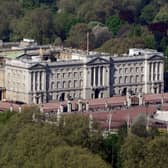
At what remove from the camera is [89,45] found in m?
111

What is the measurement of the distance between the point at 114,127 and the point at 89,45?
30.5 m

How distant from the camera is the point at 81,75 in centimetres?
9850

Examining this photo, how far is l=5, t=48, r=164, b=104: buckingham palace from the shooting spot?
316ft

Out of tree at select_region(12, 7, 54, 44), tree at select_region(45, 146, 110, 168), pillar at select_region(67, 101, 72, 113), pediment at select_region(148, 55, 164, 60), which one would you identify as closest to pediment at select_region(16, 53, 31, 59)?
pediment at select_region(148, 55, 164, 60)

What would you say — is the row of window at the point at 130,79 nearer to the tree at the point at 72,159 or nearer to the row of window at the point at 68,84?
the row of window at the point at 68,84

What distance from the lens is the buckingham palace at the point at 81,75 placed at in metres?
96.2

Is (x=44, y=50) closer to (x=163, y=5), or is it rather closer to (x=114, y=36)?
(x=114, y=36)

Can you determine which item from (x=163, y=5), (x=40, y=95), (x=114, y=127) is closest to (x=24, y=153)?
(x=114, y=127)

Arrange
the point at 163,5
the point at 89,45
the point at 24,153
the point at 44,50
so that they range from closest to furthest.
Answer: the point at 24,153, the point at 44,50, the point at 89,45, the point at 163,5

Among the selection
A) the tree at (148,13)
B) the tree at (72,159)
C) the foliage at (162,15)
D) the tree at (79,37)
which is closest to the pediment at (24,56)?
the tree at (79,37)

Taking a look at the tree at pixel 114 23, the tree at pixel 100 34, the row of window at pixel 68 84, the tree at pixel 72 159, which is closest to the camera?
the tree at pixel 72 159

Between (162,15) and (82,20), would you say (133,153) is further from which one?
(162,15)

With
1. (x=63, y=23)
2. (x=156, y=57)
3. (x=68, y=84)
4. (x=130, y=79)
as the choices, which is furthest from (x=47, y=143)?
(x=63, y=23)

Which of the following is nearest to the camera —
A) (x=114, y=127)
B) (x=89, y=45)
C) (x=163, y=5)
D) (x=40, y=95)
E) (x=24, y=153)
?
(x=24, y=153)
